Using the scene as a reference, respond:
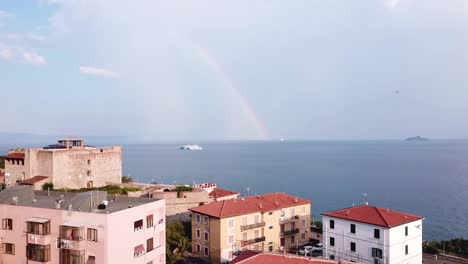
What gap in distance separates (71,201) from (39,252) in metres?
3.56

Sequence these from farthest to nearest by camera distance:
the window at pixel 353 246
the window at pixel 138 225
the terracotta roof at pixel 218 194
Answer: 1. the terracotta roof at pixel 218 194
2. the window at pixel 353 246
3. the window at pixel 138 225

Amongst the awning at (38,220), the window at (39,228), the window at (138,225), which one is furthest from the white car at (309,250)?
the awning at (38,220)

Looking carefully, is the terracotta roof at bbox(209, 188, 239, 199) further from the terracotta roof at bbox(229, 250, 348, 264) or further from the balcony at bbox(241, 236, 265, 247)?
the terracotta roof at bbox(229, 250, 348, 264)

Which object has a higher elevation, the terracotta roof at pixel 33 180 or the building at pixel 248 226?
the terracotta roof at pixel 33 180

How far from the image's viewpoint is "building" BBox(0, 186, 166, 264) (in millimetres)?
25016

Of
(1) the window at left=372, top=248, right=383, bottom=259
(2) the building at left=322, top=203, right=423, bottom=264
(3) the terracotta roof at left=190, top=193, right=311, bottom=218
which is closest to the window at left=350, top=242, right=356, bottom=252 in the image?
(2) the building at left=322, top=203, right=423, bottom=264

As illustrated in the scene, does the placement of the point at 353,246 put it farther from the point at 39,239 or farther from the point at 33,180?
the point at 33,180

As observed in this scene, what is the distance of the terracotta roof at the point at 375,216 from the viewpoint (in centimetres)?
3488

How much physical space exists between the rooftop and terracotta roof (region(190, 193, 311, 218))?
1212cm

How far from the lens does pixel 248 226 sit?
137ft

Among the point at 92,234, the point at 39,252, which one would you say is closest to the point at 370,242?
the point at 92,234

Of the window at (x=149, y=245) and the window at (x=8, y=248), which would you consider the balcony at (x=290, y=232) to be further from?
the window at (x=8, y=248)

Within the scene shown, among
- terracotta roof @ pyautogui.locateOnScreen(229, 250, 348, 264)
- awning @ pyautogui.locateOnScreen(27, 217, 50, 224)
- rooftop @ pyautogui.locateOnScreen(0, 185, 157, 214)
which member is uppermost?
rooftop @ pyautogui.locateOnScreen(0, 185, 157, 214)

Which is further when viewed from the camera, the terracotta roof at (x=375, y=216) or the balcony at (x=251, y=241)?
the balcony at (x=251, y=241)
